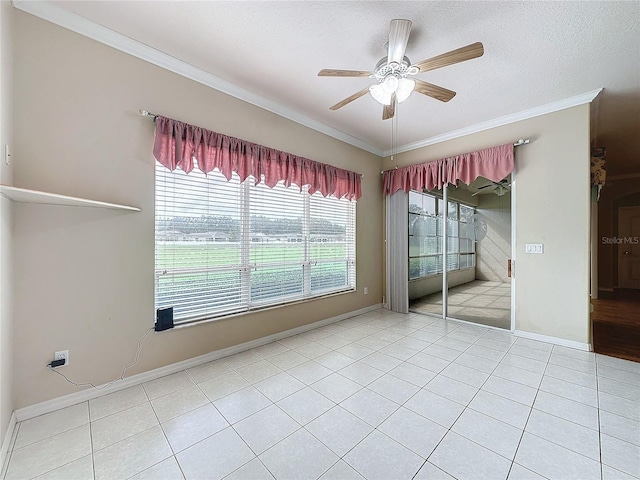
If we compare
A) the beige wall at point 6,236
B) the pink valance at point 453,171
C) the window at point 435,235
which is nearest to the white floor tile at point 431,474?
the beige wall at point 6,236

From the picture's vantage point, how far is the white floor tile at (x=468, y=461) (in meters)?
1.40

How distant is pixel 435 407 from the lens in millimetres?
1965

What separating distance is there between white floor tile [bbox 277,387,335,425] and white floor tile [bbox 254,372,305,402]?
6cm

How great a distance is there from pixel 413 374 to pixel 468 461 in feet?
3.18

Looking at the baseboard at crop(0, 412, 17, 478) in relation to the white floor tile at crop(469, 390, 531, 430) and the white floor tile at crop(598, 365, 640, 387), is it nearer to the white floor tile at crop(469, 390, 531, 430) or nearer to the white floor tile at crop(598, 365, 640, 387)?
the white floor tile at crop(469, 390, 531, 430)

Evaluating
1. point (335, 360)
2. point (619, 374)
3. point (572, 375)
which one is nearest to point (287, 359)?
point (335, 360)

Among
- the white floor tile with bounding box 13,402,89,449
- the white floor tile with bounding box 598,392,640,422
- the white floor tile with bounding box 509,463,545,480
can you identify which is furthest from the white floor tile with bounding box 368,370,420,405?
the white floor tile with bounding box 13,402,89,449

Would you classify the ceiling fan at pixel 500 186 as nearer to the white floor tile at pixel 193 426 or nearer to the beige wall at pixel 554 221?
the beige wall at pixel 554 221

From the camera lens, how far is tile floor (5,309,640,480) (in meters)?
1.44

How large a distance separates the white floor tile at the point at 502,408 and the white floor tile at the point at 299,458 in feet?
4.00

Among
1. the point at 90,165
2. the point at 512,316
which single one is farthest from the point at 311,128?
the point at 512,316

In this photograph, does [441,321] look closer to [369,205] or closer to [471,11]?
[369,205]

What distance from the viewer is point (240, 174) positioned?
9.48 feet

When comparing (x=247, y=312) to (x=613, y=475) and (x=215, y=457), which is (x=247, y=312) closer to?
(x=215, y=457)
